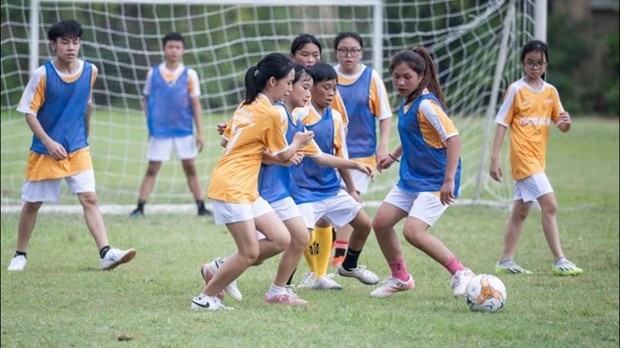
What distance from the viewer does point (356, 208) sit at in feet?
26.2

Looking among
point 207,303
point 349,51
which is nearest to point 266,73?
point 207,303

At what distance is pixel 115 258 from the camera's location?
28.4 feet

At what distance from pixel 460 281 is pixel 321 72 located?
1.59 meters

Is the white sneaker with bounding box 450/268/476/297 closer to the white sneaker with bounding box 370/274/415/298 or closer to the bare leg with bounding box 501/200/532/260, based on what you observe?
the white sneaker with bounding box 370/274/415/298

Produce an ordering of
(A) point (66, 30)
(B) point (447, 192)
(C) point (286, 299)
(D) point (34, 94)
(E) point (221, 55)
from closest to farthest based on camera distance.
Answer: (C) point (286, 299) → (B) point (447, 192) → (A) point (66, 30) → (D) point (34, 94) → (E) point (221, 55)

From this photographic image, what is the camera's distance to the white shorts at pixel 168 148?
1255 cm

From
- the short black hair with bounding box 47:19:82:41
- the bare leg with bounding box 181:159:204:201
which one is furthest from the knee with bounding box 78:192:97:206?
the bare leg with bounding box 181:159:204:201

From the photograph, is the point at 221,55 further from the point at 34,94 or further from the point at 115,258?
the point at 115,258

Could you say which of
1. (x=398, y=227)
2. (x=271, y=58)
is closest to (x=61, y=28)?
(x=271, y=58)

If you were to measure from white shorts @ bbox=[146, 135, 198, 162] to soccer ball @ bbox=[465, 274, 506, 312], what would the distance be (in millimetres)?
5881

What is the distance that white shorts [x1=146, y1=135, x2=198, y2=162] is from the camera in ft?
41.2

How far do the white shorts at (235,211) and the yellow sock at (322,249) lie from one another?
1369 millimetres

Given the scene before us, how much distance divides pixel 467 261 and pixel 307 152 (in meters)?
2.70

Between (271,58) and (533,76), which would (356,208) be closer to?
(271,58)
